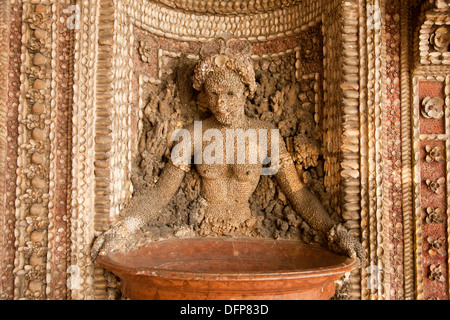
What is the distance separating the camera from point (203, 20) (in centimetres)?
311

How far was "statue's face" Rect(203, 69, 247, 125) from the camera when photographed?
8.63ft

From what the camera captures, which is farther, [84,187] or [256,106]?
[256,106]

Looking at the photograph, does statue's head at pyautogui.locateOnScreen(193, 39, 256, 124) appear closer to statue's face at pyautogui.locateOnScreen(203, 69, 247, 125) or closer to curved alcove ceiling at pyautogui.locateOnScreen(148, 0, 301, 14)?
statue's face at pyautogui.locateOnScreen(203, 69, 247, 125)

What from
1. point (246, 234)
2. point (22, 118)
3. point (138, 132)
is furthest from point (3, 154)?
point (246, 234)

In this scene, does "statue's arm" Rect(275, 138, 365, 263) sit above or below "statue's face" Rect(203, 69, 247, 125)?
below

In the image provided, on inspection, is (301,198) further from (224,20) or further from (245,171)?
(224,20)

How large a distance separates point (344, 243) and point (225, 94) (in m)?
1.29

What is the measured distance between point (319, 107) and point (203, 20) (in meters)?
1.24

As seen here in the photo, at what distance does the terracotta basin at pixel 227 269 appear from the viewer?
1.79 m

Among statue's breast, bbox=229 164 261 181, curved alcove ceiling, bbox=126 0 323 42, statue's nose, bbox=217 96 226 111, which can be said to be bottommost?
statue's breast, bbox=229 164 261 181

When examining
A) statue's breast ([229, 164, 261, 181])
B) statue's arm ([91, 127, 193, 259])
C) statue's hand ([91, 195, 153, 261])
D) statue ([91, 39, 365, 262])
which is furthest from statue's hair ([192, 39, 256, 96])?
statue's hand ([91, 195, 153, 261])

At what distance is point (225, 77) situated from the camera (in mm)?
2645

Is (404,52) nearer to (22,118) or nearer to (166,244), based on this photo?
(166,244)

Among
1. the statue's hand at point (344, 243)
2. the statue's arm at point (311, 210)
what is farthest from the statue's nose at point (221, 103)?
the statue's hand at point (344, 243)
